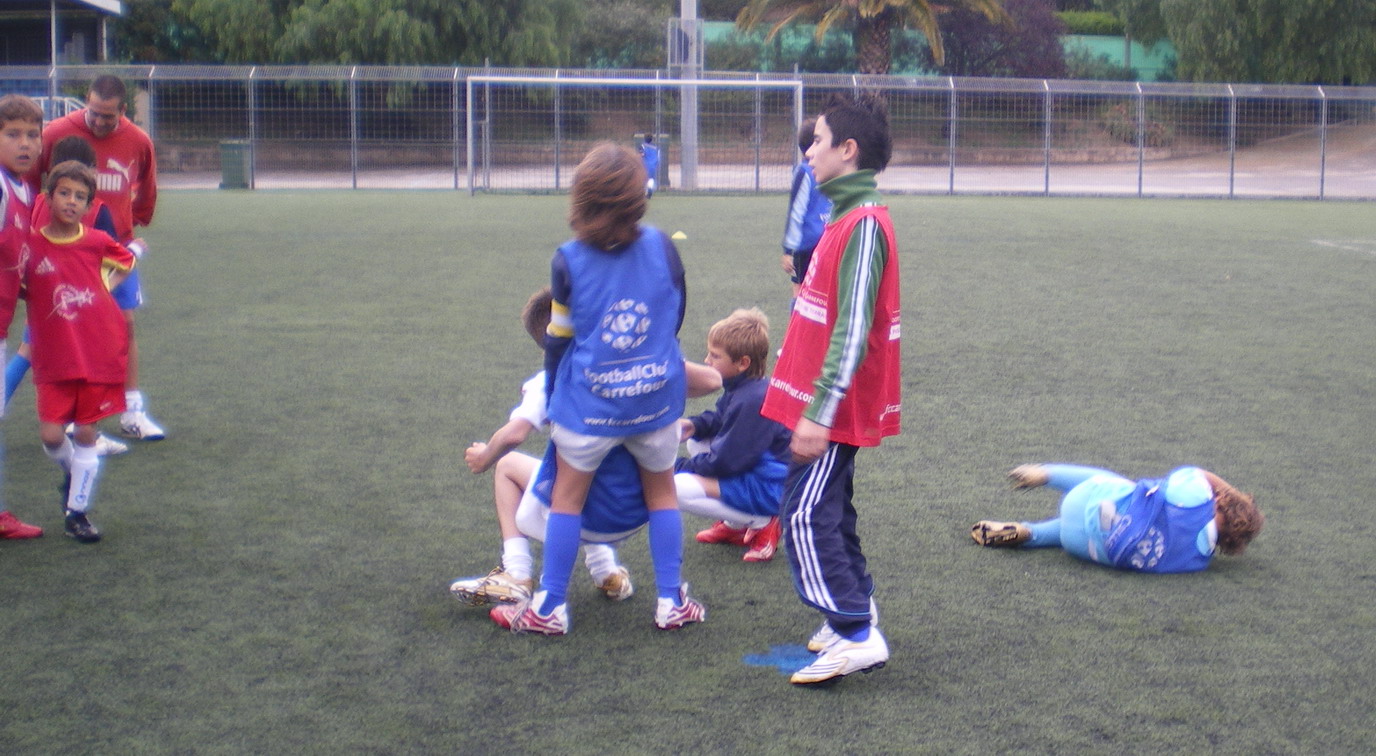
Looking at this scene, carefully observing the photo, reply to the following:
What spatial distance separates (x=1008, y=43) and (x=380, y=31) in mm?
18902

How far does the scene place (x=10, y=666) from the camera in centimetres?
355

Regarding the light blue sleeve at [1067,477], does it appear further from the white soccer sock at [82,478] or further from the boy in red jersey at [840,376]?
the white soccer sock at [82,478]

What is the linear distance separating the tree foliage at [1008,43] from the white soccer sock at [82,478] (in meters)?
36.7

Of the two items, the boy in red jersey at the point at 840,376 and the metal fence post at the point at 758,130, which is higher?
the metal fence post at the point at 758,130

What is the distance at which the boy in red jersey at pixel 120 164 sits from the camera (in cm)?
599

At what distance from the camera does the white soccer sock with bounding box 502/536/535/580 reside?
399 centimetres

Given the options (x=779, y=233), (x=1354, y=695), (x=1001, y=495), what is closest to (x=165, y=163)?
(x=779, y=233)

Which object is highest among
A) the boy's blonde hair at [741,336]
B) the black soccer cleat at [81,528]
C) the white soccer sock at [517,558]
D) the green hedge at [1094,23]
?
the green hedge at [1094,23]

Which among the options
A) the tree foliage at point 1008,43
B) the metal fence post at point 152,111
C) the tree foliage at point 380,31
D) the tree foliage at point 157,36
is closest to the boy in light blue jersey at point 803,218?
the metal fence post at point 152,111

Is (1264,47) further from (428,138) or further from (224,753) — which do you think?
(224,753)

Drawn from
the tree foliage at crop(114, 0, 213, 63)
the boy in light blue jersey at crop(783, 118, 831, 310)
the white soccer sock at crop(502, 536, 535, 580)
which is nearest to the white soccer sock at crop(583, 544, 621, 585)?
the white soccer sock at crop(502, 536, 535, 580)

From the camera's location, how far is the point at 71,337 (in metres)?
4.65

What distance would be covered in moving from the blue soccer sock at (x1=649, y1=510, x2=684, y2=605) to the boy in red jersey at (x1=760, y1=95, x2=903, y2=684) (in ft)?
1.56

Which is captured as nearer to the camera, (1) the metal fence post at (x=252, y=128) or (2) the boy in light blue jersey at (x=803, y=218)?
(2) the boy in light blue jersey at (x=803, y=218)
